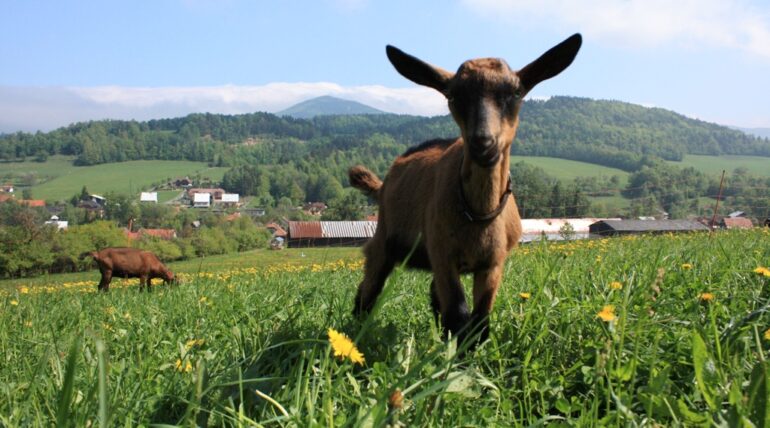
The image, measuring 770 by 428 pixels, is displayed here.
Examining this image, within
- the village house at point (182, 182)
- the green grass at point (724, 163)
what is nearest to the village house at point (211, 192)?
the village house at point (182, 182)

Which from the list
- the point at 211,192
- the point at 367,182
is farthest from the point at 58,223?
the point at 367,182

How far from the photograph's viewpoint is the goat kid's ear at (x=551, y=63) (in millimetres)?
3164

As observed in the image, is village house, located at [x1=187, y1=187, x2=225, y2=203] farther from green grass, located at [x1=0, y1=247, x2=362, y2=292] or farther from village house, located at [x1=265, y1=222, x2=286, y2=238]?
green grass, located at [x1=0, y1=247, x2=362, y2=292]

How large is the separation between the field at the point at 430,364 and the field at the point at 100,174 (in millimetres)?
152583

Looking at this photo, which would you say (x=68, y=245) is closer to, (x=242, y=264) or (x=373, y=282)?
(x=242, y=264)

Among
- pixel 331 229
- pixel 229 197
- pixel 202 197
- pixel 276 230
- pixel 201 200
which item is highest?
pixel 331 229

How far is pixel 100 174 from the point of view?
16475 cm

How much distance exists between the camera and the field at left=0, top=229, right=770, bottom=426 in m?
1.48

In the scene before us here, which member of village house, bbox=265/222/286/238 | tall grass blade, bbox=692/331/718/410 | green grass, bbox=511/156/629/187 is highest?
tall grass blade, bbox=692/331/718/410

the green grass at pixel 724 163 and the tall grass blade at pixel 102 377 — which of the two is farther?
the green grass at pixel 724 163

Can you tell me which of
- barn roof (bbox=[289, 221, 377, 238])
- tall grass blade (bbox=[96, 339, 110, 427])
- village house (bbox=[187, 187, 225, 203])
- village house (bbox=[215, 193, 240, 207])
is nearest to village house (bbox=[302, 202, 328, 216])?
village house (bbox=[215, 193, 240, 207])

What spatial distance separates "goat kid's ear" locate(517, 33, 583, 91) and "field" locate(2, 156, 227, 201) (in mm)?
153154

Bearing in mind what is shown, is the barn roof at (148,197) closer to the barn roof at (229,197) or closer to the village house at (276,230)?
the barn roof at (229,197)

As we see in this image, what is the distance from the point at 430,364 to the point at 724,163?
588 feet
